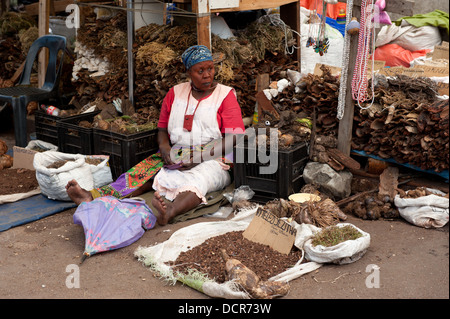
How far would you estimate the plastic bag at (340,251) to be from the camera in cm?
340

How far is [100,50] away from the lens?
632 centimetres

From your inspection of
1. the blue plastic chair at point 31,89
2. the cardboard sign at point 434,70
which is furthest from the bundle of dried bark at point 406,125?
the blue plastic chair at point 31,89

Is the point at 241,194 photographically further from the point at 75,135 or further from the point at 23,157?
the point at 23,157

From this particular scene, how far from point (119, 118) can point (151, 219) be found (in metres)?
1.68

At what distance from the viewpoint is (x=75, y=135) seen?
557 centimetres

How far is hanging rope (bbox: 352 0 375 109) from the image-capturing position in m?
4.37

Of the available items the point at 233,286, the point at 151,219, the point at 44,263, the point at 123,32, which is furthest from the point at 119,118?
the point at 233,286

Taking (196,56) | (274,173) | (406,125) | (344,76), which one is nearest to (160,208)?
(274,173)

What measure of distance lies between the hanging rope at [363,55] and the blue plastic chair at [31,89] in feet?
12.3

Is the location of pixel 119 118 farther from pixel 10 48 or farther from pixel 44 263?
pixel 10 48

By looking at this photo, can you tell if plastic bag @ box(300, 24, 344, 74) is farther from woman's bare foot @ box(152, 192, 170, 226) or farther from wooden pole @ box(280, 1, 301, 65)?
woman's bare foot @ box(152, 192, 170, 226)

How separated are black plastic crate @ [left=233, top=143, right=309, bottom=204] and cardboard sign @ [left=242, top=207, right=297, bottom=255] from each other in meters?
0.78

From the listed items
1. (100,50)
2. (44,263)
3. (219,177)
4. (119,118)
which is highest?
(100,50)

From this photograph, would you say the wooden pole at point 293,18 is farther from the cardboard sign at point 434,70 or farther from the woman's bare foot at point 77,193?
the woman's bare foot at point 77,193
